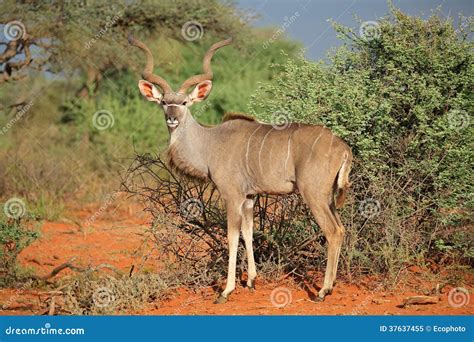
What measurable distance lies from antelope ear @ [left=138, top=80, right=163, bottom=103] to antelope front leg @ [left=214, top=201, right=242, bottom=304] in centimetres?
104

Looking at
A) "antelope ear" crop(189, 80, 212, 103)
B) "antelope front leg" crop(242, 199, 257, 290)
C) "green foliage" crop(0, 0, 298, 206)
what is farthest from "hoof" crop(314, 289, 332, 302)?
"green foliage" crop(0, 0, 298, 206)

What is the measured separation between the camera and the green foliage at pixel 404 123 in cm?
609

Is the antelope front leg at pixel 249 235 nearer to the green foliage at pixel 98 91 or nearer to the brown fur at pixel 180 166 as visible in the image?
the brown fur at pixel 180 166

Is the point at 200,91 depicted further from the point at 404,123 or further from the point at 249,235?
the point at 404,123

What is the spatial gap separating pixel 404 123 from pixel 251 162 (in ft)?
4.67

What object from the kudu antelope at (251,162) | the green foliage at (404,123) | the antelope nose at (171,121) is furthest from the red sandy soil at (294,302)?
the antelope nose at (171,121)

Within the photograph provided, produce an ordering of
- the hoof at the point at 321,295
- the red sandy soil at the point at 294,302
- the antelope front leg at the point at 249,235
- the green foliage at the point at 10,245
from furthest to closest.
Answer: the green foliage at the point at 10,245 → the antelope front leg at the point at 249,235 → the hoof at the point at 321,295 → the red sandy soil at the point at 294,302

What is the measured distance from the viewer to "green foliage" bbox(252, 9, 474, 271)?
240 inches

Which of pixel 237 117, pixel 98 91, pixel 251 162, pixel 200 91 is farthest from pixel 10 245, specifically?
pixel 98 91

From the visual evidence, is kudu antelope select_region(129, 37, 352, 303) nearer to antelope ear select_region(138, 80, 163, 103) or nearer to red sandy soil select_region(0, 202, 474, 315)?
antelope ear select_region(138, 80, 163, 103)

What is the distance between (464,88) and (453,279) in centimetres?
152

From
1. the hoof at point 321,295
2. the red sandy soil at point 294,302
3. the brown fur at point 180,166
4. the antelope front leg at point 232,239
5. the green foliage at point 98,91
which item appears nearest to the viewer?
the red sandy soil at point 294,302

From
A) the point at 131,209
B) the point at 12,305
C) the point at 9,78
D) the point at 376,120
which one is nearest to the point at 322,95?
the point at 376,120

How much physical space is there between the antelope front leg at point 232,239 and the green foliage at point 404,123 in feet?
2.91
